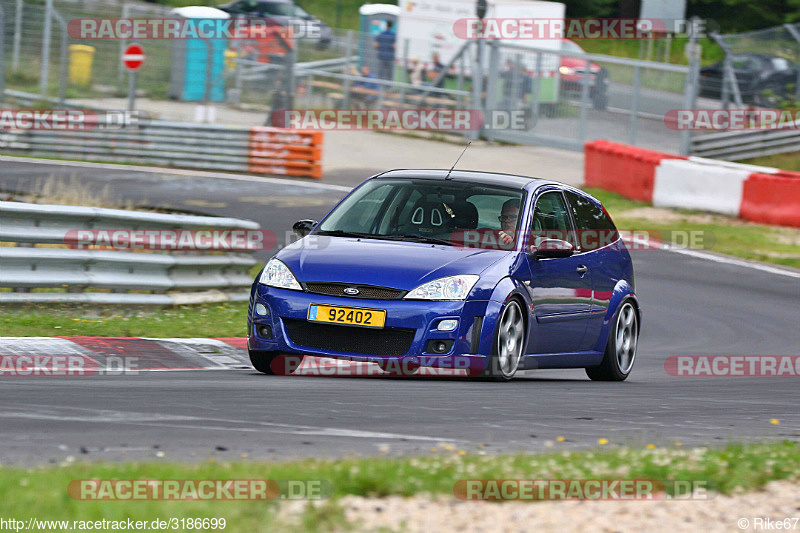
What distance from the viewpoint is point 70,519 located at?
424cm

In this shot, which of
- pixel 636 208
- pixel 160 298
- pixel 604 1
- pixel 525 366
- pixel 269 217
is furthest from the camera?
pixel 604 1

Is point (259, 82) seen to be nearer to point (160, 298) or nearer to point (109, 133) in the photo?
point (109, 133)

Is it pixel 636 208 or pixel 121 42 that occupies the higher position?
pixel 121 42

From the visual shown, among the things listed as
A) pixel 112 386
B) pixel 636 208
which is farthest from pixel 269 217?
pixel 112 386

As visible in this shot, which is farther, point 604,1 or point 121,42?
point 604,1

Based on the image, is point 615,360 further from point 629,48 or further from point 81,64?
point 629,48

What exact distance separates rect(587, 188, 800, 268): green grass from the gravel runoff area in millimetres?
13618

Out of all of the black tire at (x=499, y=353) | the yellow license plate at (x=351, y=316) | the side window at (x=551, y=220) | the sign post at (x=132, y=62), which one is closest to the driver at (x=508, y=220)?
the side window at (x=551, y=220)

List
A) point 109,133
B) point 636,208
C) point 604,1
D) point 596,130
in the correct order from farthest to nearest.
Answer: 1. point 604,1
2. point 596,130
3. point 109,133
4. point 636,208

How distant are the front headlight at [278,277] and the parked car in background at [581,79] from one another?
19.8 m

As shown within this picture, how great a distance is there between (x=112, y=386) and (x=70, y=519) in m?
3.34

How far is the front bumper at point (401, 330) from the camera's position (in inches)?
324

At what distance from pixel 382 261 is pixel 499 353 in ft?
3.16

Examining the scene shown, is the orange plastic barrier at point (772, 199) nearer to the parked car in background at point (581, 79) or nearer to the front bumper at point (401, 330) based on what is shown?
the parked car in background at point (581, 79)
